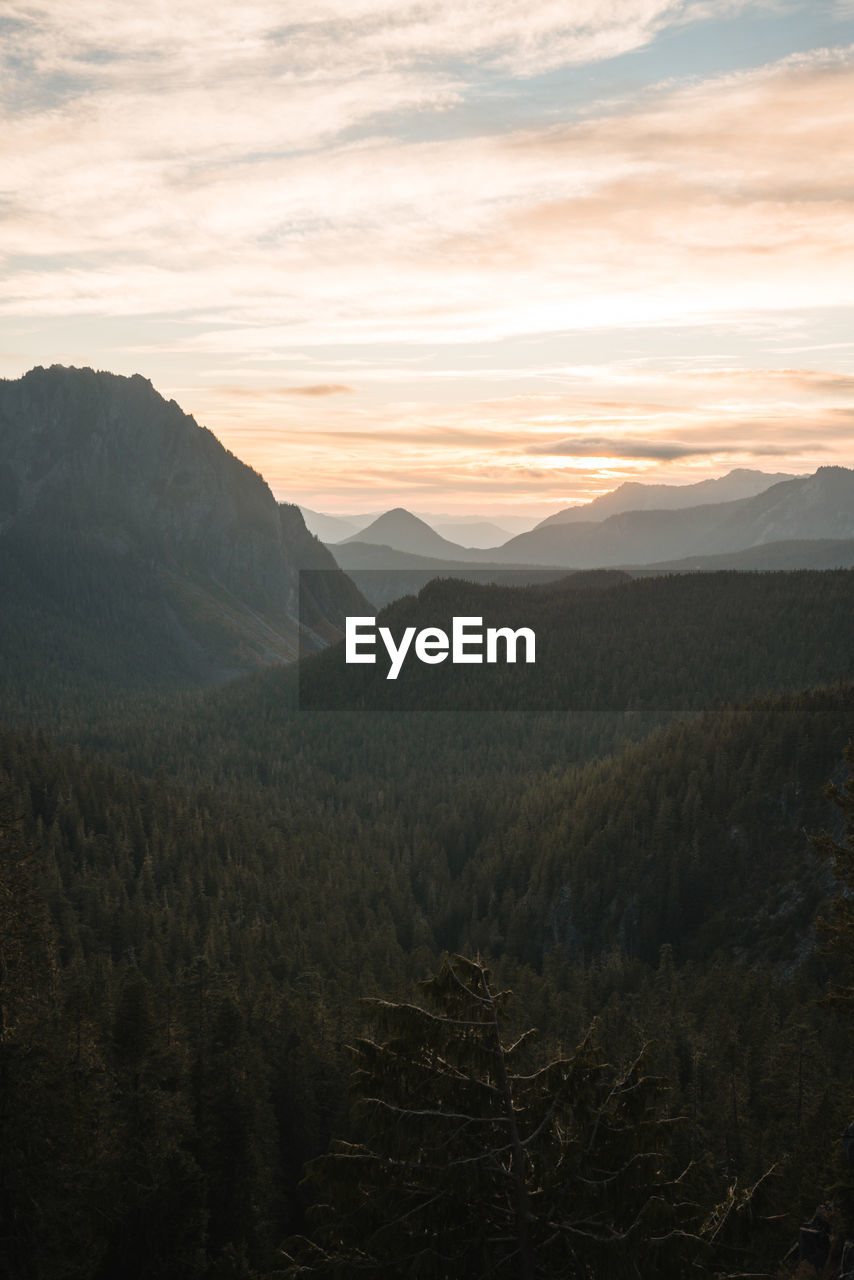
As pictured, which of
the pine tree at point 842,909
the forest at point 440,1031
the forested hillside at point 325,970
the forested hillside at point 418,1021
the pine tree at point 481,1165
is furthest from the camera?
the forested hillside at point 325,970

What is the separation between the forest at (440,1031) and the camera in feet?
57.5

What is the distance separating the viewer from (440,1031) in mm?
17797

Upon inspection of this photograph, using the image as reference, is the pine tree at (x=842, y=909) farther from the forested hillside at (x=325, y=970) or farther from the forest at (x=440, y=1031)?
the forested hillside at (x=325, y=970)

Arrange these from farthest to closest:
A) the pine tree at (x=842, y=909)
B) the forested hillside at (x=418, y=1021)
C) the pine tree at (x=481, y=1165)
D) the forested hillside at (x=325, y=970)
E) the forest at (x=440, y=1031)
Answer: the forested hillside at (x=325, y=970), the pine tree at (x=842, y=909), the forested hillside at (x=418, y=1021), the forest at (x=440, y=1031), the pine tree at (x=481, y=1165)

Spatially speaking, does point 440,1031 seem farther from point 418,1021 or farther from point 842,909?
point 842,909

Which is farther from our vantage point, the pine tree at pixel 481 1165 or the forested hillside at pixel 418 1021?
the forested hillside at pixel 418 1021

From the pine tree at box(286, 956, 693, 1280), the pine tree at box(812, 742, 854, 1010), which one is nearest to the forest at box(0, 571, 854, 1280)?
the pine tree at box(286, 956, 693, 1280)

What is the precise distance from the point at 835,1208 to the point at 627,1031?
57613mm

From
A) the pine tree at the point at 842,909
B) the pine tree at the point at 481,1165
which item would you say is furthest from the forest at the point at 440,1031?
the pine tree at the point at 842,909

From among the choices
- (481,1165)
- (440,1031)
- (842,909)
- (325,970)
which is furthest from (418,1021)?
(325,970)

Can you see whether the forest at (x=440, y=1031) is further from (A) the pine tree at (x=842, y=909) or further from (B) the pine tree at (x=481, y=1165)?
(A) the pine tree at (x=842, y=909)

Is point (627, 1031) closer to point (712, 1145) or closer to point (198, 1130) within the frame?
point (712, 1145)

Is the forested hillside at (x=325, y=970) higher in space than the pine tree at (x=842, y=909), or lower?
lower

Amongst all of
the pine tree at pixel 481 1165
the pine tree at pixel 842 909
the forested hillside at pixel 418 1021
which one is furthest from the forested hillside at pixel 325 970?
the pine tree at pixel 481 1165
